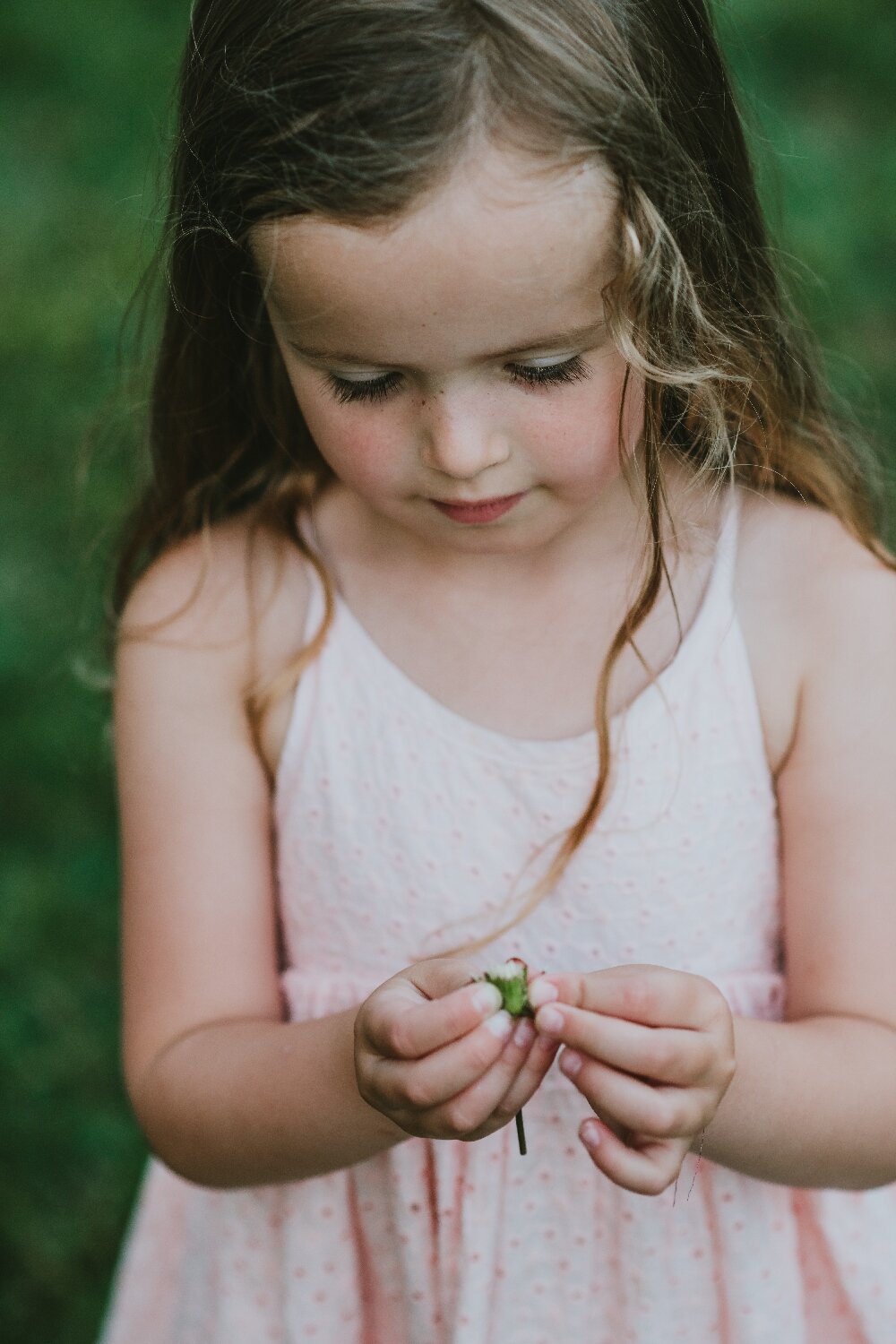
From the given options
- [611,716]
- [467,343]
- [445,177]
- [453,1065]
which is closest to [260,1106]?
[453,1065]

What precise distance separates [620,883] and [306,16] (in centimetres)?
86

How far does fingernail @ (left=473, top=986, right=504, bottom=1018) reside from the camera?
1.15 metres

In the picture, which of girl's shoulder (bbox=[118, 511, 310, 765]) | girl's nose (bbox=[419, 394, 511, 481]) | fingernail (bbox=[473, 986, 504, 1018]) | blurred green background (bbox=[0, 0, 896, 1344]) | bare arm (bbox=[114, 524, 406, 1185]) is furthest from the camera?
blurred green background (bbox=[0, 0, 896, 1344])

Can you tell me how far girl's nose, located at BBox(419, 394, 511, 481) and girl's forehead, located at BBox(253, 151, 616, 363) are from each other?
60 mm

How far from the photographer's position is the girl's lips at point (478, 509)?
137 cm

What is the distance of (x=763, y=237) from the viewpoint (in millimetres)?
1482

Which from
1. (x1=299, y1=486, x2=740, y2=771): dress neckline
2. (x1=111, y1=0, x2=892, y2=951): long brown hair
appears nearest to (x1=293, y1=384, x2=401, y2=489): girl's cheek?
(x1=111, y1=0, x2=892, y2=951): long brown hair

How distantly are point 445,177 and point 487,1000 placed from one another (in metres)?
0.63

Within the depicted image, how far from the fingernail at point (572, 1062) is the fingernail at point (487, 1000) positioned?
0.27 ft

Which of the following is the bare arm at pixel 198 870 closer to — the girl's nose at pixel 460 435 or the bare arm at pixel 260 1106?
the bare arm at pixel 260 1106

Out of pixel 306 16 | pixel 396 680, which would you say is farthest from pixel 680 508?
pixel 306 16

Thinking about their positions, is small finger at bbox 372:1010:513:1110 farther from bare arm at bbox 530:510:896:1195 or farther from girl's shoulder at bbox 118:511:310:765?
girl's shoulder at bbox 118:511:310:765

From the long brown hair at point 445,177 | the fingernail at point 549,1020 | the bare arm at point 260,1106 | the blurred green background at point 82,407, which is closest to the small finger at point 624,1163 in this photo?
the fingernail at point 549,1020

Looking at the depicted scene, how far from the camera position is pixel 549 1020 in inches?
45.4
